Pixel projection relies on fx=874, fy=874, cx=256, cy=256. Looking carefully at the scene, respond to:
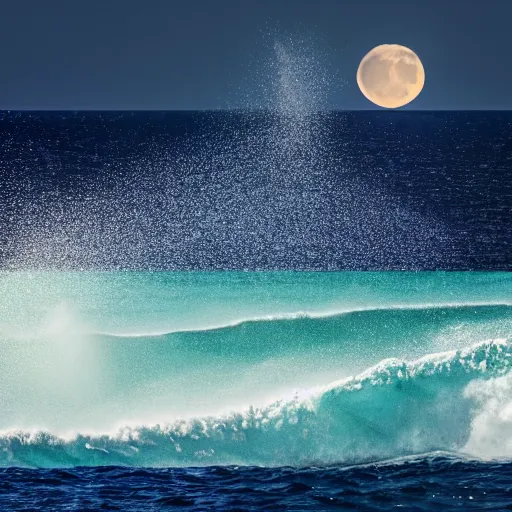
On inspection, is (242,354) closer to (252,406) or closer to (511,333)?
(252,406)

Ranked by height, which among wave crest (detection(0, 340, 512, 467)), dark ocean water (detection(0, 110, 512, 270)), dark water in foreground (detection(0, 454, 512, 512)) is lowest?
dark water in foreground (detection(0, 454, 512, 512))

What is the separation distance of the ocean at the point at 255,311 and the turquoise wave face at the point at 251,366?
30 millimetres

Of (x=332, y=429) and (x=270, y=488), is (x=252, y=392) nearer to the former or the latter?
(x=332, y=429)

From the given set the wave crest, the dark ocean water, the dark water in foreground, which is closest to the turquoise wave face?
the wave crest

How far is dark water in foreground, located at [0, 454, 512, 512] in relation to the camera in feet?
17.9

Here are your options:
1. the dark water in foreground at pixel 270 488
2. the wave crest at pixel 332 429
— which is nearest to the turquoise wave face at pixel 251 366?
the wave crest at pixel 332 429

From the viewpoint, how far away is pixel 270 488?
19.4 ft

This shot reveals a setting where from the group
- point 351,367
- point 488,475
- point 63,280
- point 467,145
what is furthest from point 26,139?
point 488,475

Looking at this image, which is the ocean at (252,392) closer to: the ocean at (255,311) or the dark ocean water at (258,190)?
the ocean at (255,311)

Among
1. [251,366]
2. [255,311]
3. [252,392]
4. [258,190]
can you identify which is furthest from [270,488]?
[258,190]

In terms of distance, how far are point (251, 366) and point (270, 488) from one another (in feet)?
11.7

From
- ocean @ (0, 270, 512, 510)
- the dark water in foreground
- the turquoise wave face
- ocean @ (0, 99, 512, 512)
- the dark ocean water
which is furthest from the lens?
the dark ocean water

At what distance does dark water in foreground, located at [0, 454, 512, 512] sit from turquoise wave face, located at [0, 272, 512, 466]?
653mm

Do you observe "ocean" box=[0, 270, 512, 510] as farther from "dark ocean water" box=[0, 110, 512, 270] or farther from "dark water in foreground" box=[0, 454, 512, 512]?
"dark ocean water" box=[0, 110, 512, 270]
